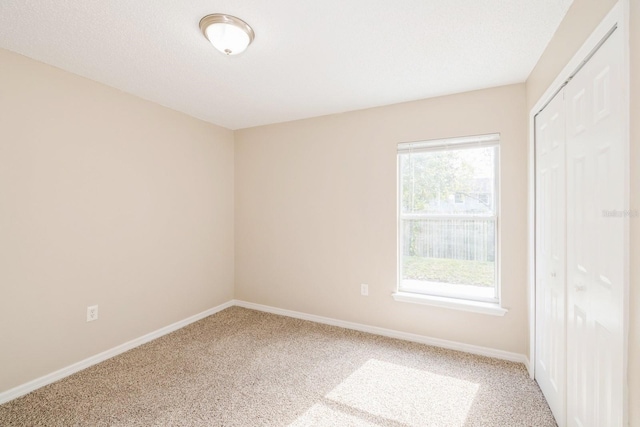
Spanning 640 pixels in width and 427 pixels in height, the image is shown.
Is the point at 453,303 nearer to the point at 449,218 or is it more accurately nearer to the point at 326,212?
the point at 449,218

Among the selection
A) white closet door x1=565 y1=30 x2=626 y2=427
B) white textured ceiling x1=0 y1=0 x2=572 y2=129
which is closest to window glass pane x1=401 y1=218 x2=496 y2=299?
white closet door x1=565 y1=30 x2=626 y2=427

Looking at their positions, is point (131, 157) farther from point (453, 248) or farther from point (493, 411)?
point (493, 411)

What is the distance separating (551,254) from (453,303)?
1.04 metres

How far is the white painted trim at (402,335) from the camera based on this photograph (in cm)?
252

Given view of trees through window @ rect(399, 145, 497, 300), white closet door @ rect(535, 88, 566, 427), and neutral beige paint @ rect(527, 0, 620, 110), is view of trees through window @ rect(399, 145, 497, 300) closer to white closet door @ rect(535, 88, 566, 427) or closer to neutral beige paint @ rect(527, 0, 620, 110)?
white closet door @ rect(535, 88, 566, 427)

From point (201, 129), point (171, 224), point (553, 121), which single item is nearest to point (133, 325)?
point (171, 224)

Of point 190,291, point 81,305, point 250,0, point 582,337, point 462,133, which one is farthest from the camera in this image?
point 190,291

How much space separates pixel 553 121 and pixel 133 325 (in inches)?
150

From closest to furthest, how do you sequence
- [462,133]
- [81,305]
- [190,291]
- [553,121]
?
[553,121], [81,305], [462,133], [190,291]

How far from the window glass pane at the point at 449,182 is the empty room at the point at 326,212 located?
0.02 meters

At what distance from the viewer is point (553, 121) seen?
5.91ft

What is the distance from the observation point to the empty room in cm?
147

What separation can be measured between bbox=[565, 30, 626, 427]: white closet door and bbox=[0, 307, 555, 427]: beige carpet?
1.93ft

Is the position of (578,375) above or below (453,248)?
below
